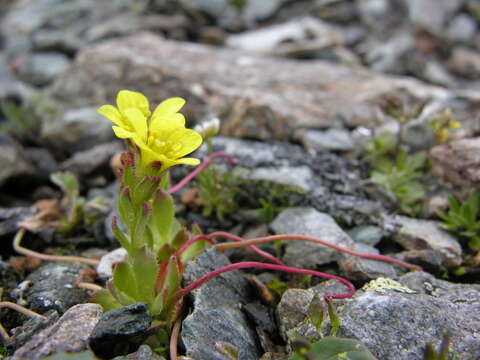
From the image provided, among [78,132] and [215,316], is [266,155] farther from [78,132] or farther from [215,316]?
[78,132]

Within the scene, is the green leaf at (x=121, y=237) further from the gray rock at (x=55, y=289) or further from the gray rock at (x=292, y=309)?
A: the gray rock at (x=292, y=309)

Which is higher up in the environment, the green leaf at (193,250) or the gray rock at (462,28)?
the green leaf at (193,250)

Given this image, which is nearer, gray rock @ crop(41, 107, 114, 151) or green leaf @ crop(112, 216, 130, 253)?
green leaf @ crop(112, 216, 130, 253)

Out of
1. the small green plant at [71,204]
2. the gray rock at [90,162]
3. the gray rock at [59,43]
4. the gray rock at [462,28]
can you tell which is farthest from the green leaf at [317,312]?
the gray rock at [462,28]

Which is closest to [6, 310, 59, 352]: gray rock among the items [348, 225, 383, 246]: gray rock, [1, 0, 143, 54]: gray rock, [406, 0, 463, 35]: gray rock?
[348, 225, 383, 246]: gray rock

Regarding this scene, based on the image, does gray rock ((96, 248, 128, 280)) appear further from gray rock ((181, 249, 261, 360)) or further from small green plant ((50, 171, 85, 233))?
small green plant ((50, 171, 85, 233))

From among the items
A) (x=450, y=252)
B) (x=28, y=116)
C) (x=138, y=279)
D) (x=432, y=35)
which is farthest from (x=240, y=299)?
(x=432, y=35)
